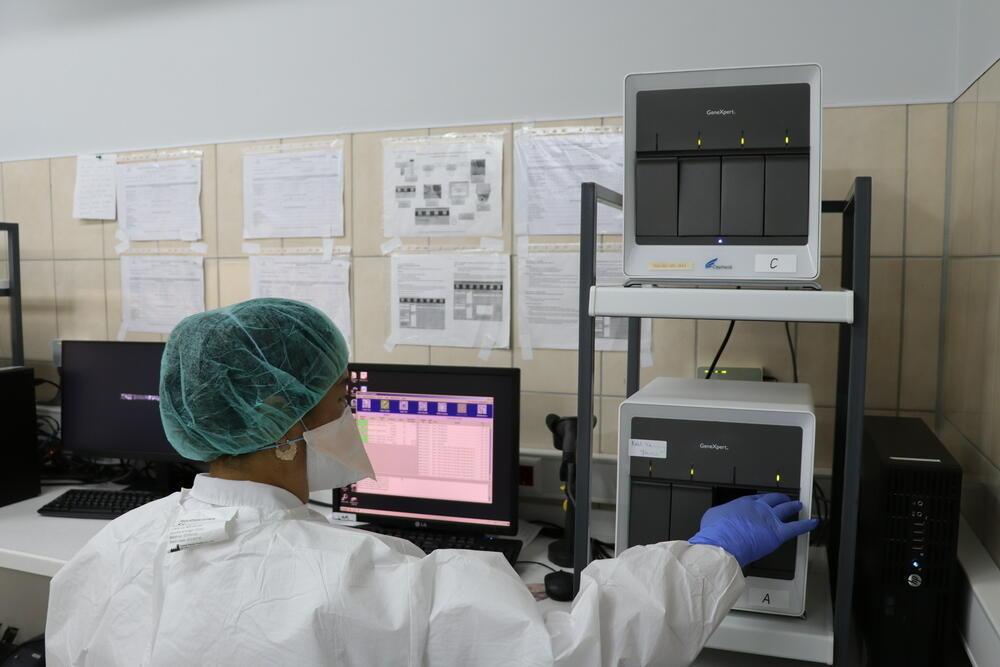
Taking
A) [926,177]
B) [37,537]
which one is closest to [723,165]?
[926,177]

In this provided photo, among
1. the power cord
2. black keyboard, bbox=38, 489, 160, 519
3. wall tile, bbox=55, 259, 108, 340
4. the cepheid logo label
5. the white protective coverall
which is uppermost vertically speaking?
the cepheid logo label

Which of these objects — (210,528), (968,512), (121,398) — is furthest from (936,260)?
(121,398)

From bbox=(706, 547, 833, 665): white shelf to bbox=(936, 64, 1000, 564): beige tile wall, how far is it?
1.01 feet

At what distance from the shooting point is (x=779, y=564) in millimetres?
1172

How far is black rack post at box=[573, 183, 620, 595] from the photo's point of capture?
1.24 metres

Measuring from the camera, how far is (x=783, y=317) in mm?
1099

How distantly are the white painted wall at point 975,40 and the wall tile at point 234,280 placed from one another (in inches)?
72.4

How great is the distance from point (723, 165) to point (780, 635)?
77 centimetres

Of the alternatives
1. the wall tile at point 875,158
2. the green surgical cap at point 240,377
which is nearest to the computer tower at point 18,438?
the green surgical cap at point 240,377

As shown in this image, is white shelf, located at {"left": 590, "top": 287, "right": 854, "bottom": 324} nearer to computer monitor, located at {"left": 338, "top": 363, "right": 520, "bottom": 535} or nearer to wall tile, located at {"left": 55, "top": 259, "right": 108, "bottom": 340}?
computer monitor, located at {"left": 338, "top": 363, "right": 520, "bottom": 535}

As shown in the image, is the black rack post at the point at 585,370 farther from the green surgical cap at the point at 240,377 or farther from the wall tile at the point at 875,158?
the wall tile at the point at 875,158

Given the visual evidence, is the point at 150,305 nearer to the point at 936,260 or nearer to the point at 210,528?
the point at 210,528

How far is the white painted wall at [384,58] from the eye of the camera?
157 cm

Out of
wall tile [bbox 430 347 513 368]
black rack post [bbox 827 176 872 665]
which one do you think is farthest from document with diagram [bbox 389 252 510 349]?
black rack post [bbox 827 176 872 665]
